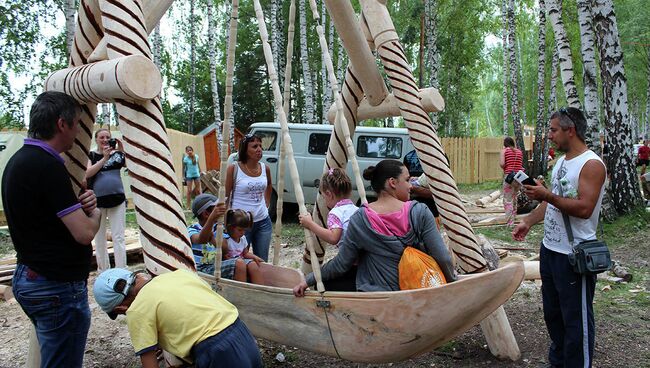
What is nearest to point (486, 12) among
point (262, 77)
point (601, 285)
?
point (262, 77)

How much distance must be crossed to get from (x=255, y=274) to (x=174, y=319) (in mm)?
1808

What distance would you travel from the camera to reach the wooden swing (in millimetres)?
2465

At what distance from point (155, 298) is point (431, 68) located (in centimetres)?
1628

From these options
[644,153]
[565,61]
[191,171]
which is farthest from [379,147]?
[644,153]

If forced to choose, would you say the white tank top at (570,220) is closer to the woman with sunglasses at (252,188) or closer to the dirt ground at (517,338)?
the dirt ground at (517,338)

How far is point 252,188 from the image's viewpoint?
4605 millimetres

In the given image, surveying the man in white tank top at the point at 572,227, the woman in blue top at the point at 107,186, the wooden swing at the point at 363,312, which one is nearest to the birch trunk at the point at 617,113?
the man in white tank top at the point at 572,227

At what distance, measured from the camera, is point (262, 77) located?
90.2 ft

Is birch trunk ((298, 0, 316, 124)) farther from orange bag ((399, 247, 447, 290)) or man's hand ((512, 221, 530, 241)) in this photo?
orange bag ((399, 247, 447, 290))

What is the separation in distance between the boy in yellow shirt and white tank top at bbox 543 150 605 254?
190 cm

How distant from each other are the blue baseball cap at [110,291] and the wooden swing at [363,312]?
1.06 m

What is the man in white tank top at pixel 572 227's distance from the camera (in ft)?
9.17

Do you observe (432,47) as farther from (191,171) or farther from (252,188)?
(252,188)

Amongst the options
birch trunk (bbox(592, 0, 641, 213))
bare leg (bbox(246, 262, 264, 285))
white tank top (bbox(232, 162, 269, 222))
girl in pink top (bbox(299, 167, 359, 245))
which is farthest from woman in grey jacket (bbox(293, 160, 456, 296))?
birch trunk (bbox(592, 0, 641, 213))
